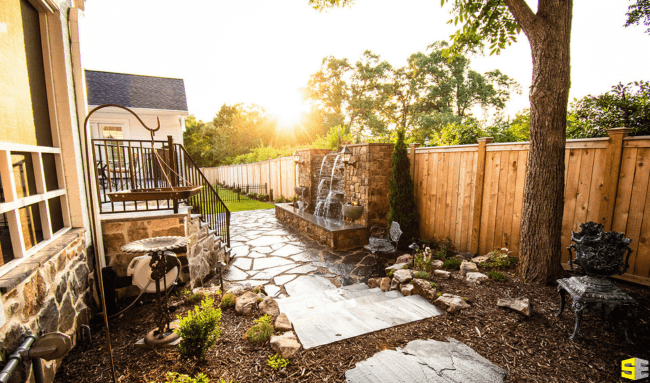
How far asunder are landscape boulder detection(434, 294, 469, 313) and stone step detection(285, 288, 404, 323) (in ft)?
1.75

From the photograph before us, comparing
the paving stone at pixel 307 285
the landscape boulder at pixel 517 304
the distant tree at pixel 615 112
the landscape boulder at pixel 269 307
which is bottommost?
the paving stone at pixel 307 285

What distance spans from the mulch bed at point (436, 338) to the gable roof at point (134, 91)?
9.45 m

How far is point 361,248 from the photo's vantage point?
609 centimetres

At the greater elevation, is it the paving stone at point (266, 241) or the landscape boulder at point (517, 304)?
the landscape boulder at point (517, 304)

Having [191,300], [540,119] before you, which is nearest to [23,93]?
[191,300]

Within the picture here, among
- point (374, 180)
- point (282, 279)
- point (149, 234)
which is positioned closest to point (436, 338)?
point (282, 279)

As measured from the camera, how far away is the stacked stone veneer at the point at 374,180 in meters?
6.20

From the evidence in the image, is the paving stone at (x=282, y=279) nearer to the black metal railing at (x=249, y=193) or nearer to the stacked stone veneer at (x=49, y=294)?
Answer: the stacked stone veneer at (x=49, y=294)

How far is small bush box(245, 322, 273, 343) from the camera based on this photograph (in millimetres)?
2436

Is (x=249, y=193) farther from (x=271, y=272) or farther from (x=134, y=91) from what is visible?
(x=271, y=272)

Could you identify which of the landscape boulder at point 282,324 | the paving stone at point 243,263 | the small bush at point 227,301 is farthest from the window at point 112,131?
the landscape boulder at point 282,324

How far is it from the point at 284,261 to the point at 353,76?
21.2m

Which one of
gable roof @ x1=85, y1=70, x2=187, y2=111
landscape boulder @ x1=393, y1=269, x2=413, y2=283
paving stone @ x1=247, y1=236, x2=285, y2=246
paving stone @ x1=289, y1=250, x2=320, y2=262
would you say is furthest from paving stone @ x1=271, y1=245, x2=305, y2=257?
gable roof @ x1=85, y1=70, x2=187, y2=111

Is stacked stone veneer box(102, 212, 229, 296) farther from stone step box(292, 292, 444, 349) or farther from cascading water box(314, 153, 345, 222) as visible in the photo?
cascading water box(314, 153, 345, 222)
